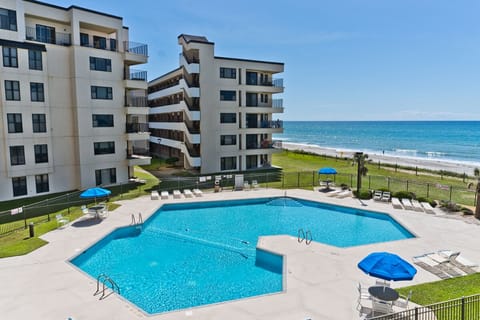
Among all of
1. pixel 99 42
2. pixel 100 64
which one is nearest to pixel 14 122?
pixel 100 64

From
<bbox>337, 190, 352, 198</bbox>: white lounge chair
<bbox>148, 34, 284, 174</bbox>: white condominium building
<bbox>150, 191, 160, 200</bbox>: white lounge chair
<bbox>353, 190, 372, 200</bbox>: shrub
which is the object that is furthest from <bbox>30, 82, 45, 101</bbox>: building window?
<bbox>353, 190, 372, 200</bbox>: shrub

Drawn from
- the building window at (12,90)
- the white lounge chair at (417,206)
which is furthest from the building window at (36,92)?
the white lounge chair at (417,206)

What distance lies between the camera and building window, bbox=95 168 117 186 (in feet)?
112

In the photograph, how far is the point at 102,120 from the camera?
33.8 m

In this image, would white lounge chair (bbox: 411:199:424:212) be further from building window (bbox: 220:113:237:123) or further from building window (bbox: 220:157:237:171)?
building window (bbox: 220:113:237:123)

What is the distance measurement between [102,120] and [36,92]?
5971 millimetres

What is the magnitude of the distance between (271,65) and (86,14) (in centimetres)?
2232

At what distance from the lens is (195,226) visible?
2444 centimetres

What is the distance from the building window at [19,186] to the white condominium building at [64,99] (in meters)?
0.07

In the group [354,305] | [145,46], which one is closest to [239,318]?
[354,305]

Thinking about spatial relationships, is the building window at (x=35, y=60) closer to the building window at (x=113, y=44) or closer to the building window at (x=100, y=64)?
the building window at (x=100, y=64)

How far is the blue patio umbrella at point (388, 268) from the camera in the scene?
12297 millimetres

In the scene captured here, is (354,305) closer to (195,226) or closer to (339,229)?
(339,229)

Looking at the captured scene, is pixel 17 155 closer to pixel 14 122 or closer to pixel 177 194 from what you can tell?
pixel 14 122
